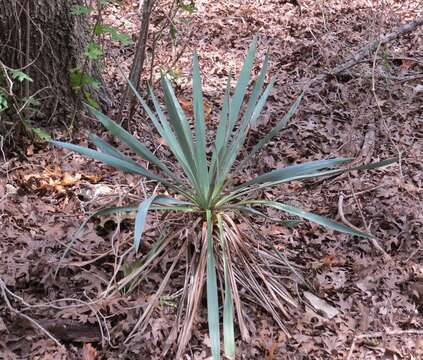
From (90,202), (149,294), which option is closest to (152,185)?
(90,202)

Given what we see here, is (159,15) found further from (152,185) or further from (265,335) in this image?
(265,335)

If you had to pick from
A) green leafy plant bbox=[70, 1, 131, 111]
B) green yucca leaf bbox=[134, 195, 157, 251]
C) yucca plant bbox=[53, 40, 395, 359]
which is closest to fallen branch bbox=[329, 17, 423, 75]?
green leafy plant bbox=[70, 1, 131, 111]

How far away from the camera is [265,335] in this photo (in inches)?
92.6

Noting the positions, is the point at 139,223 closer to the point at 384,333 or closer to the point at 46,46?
the point at 384,333

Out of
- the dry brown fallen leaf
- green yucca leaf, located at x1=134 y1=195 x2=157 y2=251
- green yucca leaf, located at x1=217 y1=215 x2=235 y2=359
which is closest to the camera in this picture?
green yucca leaf, located at x1=134 y1=195 x2=157 y2=251

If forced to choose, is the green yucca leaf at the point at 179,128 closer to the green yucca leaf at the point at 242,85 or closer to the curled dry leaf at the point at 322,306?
the green yucca leaf at the point at 242,85

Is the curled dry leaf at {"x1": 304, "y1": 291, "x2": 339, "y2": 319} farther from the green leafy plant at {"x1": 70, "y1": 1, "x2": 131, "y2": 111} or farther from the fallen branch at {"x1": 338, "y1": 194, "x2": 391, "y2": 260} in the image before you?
the green leafy plant at {"x1": 70, "y1": 1, "x2": 131, "y2": 111}

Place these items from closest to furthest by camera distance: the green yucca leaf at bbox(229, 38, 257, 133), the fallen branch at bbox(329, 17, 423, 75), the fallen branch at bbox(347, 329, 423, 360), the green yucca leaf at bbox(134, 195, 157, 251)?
the green yucca leaf at bbox(134, 195, 157, 251) → the fallen branch at bbox(347, 329, 423, 360) → the green yucca leaf at bbox(229, 38, 257, 133) → the fallen branch at bbox(329, 17, 423, 75)

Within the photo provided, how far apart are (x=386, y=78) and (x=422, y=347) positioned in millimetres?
2743

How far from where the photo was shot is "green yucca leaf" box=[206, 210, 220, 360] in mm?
1966

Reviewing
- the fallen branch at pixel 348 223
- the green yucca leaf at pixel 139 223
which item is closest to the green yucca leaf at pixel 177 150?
the green yucca leaf at pixel 139 223

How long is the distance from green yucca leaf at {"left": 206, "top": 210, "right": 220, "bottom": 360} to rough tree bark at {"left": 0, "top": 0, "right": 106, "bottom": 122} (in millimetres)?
1677

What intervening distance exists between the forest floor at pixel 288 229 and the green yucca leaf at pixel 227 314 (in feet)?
0.99

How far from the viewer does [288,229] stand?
3.05 m
